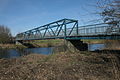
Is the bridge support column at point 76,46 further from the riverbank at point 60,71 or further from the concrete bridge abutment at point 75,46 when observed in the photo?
the riverbank at point 60,71

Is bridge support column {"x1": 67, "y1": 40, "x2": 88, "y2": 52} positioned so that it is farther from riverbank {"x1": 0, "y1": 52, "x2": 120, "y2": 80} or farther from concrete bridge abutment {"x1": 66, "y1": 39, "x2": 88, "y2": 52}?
riverbank {"x1": 0, "y1": 52, "x2": 120, "y2": 80}

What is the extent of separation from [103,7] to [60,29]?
27.8m

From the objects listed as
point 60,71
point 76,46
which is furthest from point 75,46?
point 60,71

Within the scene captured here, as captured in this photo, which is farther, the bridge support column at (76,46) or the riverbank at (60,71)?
the bridge support column at (76,46)

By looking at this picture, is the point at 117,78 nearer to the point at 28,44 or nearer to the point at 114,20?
the point at 114,20

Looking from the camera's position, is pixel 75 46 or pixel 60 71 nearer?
pixel 60 71

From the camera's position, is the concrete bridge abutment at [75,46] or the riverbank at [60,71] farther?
the concrete bridge abutment at [75,46]

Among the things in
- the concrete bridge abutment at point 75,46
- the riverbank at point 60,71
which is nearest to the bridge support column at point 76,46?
the concrete bridge abutment at point 75,46

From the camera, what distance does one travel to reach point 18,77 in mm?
6914

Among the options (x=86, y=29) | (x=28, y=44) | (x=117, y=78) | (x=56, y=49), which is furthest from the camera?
(x=28, y=44)

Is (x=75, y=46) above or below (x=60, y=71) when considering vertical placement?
above

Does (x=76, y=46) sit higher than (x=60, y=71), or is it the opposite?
(x=76, y=46)

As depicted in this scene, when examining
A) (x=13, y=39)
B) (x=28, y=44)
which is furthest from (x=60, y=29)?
(x=13, y=39)

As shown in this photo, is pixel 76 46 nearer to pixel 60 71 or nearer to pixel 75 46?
pixel 75 46
